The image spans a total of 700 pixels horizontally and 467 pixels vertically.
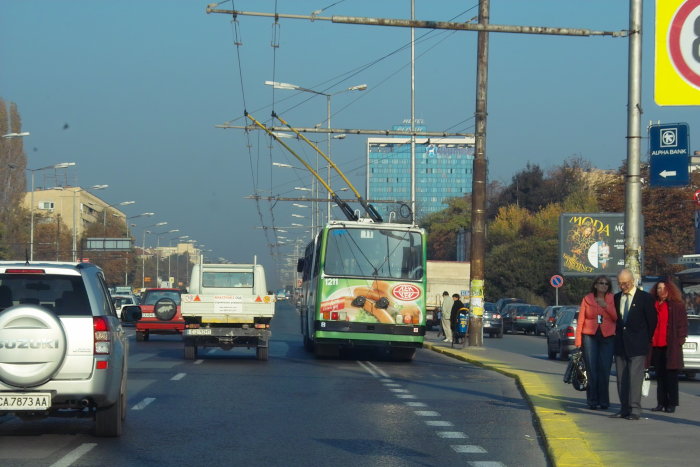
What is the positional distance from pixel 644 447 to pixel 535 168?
106 meters

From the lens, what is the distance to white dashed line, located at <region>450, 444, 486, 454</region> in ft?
36.6

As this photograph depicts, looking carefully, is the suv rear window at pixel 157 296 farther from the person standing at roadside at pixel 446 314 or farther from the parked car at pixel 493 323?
the parked car at pixel 493 323

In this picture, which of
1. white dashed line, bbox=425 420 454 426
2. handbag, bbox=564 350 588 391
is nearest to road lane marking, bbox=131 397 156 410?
white dashed line, bbox=425 420 454 426

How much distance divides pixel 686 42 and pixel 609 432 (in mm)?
5522

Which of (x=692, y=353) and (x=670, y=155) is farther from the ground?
(x=670, y=155)

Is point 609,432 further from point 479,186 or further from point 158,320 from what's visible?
point 158,320

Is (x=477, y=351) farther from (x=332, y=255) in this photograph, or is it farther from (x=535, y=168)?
(x=535, y=168)

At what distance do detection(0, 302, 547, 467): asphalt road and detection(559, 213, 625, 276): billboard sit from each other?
329 inches

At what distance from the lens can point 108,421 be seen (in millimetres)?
11789

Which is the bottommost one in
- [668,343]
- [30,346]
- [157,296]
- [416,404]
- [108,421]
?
[416,404]

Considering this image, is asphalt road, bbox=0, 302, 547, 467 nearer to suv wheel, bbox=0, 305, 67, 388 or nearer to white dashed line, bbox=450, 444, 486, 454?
white dashed line, bbox=450, 444, 486, 454

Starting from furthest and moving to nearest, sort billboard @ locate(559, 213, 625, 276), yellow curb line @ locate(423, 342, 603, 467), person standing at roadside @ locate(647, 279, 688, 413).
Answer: billboard @ locate(559, 213, 625, 276)
person standing at roadside @ locate(647, 279, 688, 413)
yellow curb line @ locate(423, 342, 603, 467)

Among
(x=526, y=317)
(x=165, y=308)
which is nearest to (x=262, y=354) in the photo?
(x=165, y=308)

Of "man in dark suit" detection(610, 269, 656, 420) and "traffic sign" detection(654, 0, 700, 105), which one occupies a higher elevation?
"traffic sign" detection(654, 0, 700, 105)
